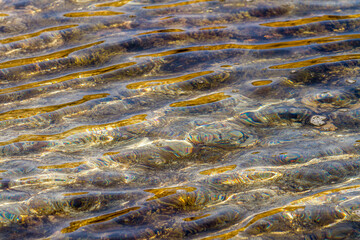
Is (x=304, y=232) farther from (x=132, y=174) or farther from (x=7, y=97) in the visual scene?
(x=7, y=97)

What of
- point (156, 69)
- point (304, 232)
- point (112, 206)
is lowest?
point (304, 232)

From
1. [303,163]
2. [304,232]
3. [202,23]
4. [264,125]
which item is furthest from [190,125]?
[202,23]

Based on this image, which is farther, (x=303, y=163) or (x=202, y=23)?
(x=202, y=23)

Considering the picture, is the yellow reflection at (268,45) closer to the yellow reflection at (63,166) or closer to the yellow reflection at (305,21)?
the yellow reflection at (305,21)

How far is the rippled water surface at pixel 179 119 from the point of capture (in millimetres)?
2094

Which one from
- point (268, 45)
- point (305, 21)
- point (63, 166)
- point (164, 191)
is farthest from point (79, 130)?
point (305, 21)

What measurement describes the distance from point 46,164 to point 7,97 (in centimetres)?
123

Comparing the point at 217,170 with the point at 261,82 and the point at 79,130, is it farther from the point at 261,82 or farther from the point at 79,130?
the point at 261,82

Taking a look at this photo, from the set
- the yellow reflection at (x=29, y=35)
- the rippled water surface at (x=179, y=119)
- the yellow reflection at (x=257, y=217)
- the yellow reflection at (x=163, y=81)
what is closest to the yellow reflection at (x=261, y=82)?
the rippled water surface at (x=179, y=119)

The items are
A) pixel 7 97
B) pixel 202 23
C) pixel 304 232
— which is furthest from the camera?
pixel 202 23

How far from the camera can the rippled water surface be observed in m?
2.09

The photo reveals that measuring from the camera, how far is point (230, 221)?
2.04 metres

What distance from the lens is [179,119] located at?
306 cm

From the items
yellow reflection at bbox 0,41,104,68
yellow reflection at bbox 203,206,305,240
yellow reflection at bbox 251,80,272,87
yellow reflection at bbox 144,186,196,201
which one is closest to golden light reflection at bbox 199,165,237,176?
yellow reflection at bbox 144,186,196,201
